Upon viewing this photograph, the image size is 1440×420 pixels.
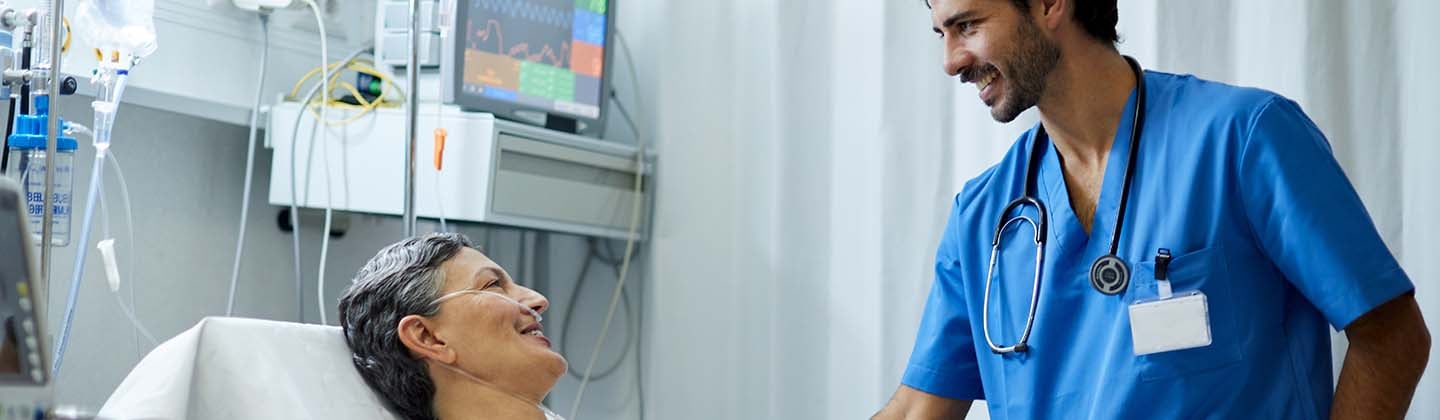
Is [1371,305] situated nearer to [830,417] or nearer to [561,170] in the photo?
[830,417]

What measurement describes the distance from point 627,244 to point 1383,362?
6.44 ft

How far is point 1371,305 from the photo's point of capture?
1.67 metres

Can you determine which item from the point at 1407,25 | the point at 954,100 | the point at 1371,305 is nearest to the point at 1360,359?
the point at 1371,305

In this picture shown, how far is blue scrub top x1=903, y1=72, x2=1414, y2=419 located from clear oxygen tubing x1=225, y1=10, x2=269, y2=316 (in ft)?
5.46

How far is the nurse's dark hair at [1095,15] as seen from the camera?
6.36 ft

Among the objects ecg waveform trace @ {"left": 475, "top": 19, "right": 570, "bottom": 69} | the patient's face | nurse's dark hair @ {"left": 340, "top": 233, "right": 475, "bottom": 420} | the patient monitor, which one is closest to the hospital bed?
nurse's dark hair @ {"left": 340, "top": 233, "right": 475, "bottom": 420}

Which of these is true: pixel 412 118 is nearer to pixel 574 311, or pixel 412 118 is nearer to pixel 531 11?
pixel 531 11

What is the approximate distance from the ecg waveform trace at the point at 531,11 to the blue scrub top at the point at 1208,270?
137 cm

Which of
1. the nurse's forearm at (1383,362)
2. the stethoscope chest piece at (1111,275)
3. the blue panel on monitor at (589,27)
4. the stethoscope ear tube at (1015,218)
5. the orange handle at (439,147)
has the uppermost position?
the blue panel on monitor at (589,27)

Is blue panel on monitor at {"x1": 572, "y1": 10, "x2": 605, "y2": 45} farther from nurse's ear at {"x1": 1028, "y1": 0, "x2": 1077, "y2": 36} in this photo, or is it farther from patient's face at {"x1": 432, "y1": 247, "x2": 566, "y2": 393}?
nurse's ear at {"x1": 1028, "y1": 0, "x2": 1077, "y2": 36}

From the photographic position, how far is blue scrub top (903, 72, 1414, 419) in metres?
1.70

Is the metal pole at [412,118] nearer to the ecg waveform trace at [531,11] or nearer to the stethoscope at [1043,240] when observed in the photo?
the ecg waveform trace at [531,11]

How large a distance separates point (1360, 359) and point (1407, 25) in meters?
0.77

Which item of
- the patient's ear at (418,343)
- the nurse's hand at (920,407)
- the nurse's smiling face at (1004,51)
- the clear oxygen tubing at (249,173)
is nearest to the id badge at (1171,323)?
the nurse's smiling face at (1004,51)
